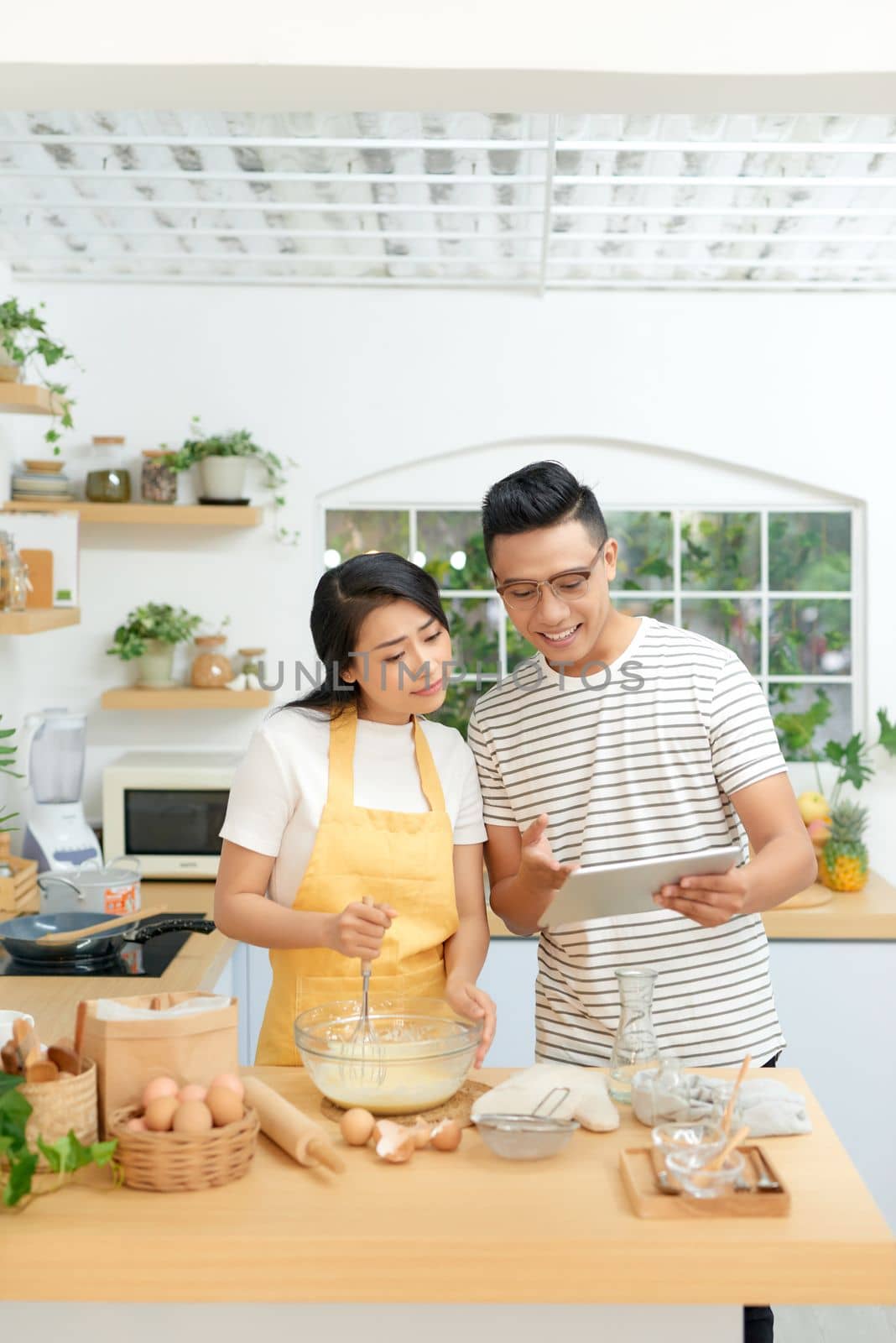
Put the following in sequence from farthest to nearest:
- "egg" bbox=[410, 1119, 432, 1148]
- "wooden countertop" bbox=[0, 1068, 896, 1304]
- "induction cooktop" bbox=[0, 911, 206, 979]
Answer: "induction cooktop" bbox=[0, 911, 206, 979] → "egg" bbox=[410, 1119, 432, 1148] → "wooden countertop" bbox=[0, 1068, 896, 1304]

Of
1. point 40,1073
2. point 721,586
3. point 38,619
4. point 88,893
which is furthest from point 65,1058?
point 721,586

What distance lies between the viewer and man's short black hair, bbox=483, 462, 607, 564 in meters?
1.93

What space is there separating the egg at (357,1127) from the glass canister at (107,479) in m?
2.75

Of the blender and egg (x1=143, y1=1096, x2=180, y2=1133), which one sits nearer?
egg (x1=143, y1=1096, x2=180, y2=1133)

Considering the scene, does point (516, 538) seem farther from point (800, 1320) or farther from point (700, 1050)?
point (800, 1320)

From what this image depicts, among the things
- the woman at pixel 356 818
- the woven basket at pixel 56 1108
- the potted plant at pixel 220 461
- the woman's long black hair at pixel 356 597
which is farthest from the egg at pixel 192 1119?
the potted plant at pixel 220 461

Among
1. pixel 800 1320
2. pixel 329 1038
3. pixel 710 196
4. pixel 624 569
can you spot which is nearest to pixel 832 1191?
pixel 329 1038

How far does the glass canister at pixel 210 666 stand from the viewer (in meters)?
4.02

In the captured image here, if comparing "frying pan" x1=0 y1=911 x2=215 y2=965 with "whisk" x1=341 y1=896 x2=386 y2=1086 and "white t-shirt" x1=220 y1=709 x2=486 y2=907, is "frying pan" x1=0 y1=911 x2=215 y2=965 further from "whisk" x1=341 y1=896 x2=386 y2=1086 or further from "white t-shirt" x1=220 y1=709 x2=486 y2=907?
"whisk" x1=341 y1=896 x2=386 y2=1086

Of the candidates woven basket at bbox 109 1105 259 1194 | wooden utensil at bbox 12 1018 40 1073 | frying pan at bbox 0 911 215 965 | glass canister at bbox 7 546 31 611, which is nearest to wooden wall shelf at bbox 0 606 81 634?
glass canister at bbox 7 546 31 611

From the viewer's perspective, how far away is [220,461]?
13.0ft

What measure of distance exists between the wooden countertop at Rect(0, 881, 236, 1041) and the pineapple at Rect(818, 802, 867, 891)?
1.73 metres

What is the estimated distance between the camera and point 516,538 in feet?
6.38

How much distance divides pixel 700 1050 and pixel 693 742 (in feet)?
1.49
